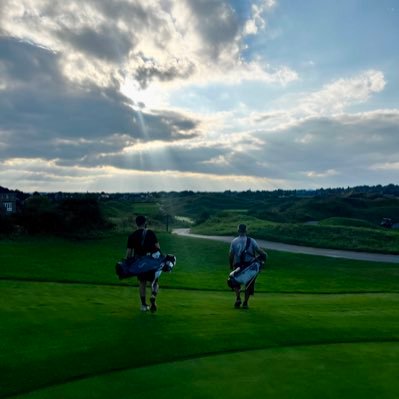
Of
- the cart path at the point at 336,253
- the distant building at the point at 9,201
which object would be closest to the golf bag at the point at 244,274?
the cart path at the point at 336,253

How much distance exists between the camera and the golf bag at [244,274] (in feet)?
44.2

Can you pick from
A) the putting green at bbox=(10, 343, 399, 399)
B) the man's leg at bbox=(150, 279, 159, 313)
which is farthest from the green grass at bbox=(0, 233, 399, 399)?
the man's leg at bbox=(150, 279, 159, 313)

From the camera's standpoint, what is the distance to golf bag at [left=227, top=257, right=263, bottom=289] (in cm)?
1346

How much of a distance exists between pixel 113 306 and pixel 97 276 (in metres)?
13.6

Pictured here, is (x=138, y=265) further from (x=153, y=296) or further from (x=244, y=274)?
(x=244, y=274)

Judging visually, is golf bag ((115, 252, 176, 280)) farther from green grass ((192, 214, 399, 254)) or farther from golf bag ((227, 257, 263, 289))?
green grass ((192, 214, 399, 254))

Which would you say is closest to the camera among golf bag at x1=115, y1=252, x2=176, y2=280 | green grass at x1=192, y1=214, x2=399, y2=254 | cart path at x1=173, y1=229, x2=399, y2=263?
golf bag at x1=115, y1=252, x2=176, y2=280

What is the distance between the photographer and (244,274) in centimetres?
1349

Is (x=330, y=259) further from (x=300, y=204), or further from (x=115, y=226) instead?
(x=300, y=204)

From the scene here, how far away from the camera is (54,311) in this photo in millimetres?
11211

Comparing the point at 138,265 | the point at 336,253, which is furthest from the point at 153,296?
the point at 336,253

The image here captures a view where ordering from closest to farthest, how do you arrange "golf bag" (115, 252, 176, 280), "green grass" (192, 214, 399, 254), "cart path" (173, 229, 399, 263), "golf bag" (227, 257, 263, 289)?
1. "golf bag" (115, 252, 176, 280)
2. "golf bag" (227, 257, 263, 289)
3. "cart path" (173, 229, 399, 263)
4. "green grass" (192, 214, 399, 254)

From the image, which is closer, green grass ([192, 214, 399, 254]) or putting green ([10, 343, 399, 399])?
putting green ([10, 343, 399, 399])

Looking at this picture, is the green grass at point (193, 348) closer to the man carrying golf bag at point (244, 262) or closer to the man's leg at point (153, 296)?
the man's leg at point (153, 296)
